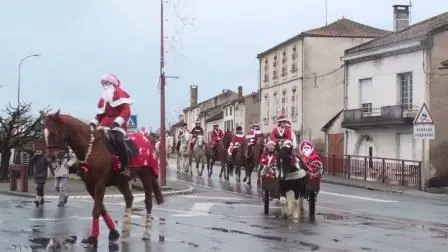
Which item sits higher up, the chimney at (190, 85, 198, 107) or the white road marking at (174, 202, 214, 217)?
the chimney at (190, 85, 198, 107)

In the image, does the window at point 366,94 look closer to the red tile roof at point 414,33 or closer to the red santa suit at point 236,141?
the red tile roof at point 414,33

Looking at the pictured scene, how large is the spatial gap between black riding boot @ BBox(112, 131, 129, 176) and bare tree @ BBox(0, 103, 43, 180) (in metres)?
26.8

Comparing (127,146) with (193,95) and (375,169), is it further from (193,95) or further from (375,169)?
(193,95)

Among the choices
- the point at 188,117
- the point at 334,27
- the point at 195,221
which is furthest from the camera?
the point at 188,117

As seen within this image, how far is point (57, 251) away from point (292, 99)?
168 ft

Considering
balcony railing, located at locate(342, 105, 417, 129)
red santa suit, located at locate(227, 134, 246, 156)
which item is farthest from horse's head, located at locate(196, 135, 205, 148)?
balcony railing, located at locate(342, 105, 417, 129)

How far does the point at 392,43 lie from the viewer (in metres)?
43.4

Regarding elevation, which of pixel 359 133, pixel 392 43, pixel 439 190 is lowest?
pixel 439 190

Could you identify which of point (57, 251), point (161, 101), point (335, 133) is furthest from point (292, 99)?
point (57, 251)

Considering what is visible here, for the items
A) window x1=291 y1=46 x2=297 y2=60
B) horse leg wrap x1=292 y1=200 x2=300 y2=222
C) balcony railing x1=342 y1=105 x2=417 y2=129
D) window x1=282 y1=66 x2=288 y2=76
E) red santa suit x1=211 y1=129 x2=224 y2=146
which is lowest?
horse leg wrap x1=292 y1=200 x2=300 y2=222

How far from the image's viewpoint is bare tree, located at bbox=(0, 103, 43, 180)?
1533 inches

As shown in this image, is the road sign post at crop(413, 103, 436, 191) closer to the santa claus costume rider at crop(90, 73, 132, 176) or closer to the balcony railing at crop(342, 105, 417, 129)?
the balcony railing at crop(342, 105, 417, 129)

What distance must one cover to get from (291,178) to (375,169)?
84.5 feet

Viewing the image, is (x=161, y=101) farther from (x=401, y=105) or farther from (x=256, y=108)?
(x=256, y=108)
